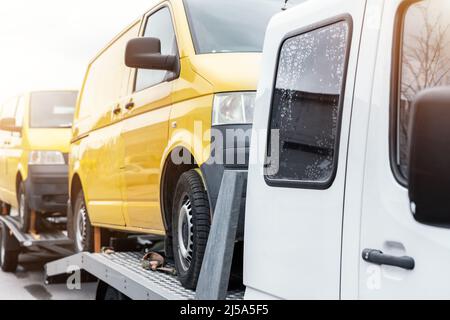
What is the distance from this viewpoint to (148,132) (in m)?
4.57

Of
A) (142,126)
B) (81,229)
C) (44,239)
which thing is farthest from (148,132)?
(44,239)

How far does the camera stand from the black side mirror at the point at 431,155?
1623 millimetres

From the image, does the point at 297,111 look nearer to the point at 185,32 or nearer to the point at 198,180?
the point at 198,180

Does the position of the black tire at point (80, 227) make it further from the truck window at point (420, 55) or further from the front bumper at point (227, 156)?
the truck window at point (420, 55)

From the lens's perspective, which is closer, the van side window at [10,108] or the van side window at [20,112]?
the van side window at [20,112]

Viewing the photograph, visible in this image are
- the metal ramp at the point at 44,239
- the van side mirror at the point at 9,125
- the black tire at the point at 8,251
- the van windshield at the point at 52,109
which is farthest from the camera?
the van side mirror at the point at 9,125

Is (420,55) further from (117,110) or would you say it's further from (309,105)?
(117,110)

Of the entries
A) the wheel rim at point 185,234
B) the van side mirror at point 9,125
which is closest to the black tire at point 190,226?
the wheel rim at point 185,234

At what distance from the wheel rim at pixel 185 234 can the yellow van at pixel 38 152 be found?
523 cm

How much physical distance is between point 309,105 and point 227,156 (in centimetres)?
94

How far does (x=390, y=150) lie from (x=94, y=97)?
15.8ft

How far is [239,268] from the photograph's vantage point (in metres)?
3.51
